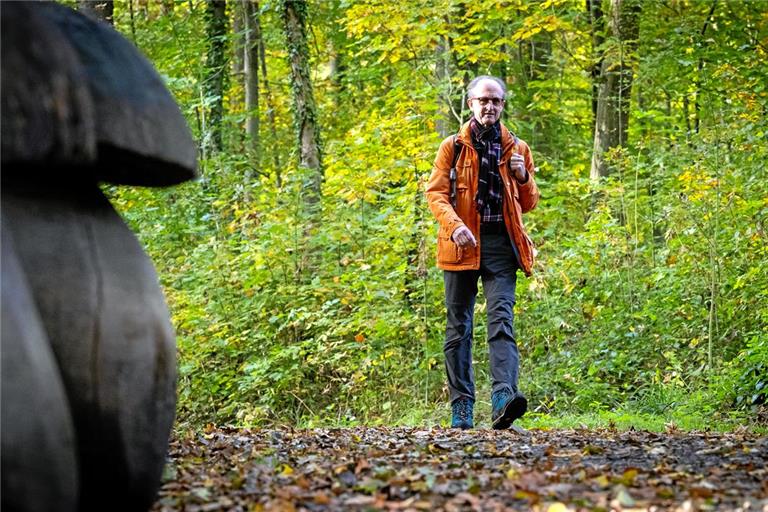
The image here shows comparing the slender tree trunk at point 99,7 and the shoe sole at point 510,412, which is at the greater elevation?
the slender tree trunk at point 99,7

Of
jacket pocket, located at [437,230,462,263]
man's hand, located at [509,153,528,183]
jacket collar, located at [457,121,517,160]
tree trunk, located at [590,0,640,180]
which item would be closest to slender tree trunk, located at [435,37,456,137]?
tree trunk, located at [590,0,640,180]

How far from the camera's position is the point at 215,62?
1991 centimetres

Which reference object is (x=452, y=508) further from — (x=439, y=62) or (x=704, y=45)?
(x=439, y=62)

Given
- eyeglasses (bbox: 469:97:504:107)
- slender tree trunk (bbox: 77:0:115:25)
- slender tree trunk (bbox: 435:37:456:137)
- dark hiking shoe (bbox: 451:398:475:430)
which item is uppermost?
slender tree trunk (bbox: 77:0:115:25)

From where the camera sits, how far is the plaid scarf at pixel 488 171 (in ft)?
26.9

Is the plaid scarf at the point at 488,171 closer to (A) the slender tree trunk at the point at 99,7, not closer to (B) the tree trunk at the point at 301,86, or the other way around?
(A) the slender tree trunk at the point at 99,7

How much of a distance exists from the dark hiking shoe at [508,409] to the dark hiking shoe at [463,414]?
17.0 inches

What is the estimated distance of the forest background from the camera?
1108 cm

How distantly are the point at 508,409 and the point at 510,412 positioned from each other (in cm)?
4

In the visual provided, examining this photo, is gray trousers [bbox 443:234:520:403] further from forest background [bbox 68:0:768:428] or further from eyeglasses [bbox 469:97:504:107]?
forest background [bbox 68:0:768:428]

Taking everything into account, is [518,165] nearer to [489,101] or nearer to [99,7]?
[489,101]

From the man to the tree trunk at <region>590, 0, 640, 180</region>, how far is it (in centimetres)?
784

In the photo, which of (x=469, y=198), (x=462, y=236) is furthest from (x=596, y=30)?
(x=462, y=236)

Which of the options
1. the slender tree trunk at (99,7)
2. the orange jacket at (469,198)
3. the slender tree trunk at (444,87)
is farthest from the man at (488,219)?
the slender tree trunk at (99,7)
